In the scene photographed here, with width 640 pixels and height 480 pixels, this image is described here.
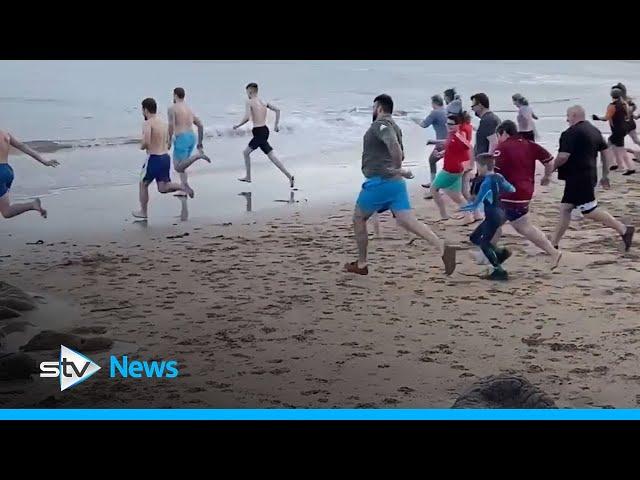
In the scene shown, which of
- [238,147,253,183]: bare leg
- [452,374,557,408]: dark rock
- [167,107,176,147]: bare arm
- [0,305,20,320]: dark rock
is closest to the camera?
[452,374,557,408]: dark rock

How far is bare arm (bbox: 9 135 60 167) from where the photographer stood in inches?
195

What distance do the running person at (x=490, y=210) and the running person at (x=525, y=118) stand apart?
8.0 inches

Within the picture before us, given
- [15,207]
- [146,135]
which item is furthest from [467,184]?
[15,207]

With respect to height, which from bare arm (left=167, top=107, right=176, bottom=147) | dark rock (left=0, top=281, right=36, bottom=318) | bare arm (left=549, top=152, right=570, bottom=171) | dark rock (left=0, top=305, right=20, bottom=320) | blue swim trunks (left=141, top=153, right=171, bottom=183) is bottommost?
dark rock (left=0, top=305, right=20, bottom=320)

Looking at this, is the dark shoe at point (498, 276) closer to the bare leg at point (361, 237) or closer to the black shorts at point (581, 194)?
the black shorts at point (581, 194)

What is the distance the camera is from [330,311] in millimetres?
4973

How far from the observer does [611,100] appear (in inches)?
198

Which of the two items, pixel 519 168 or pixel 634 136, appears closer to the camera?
pixel 519 168

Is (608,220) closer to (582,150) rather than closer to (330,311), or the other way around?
(582,150)

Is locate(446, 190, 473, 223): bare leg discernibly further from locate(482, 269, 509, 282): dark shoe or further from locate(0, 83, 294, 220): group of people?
locate(0, 83, 294, 220): group of people

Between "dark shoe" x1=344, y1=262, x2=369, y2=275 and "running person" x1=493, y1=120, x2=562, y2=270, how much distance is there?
2.52 ft

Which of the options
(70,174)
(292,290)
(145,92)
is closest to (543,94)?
(292,290)

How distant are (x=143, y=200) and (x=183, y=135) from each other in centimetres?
39

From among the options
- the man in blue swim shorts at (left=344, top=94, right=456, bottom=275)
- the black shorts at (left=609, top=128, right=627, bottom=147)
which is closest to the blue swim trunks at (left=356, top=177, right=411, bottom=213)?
the man in blue swim shorts at (left=344, top=94, right=456, bottom=275)
